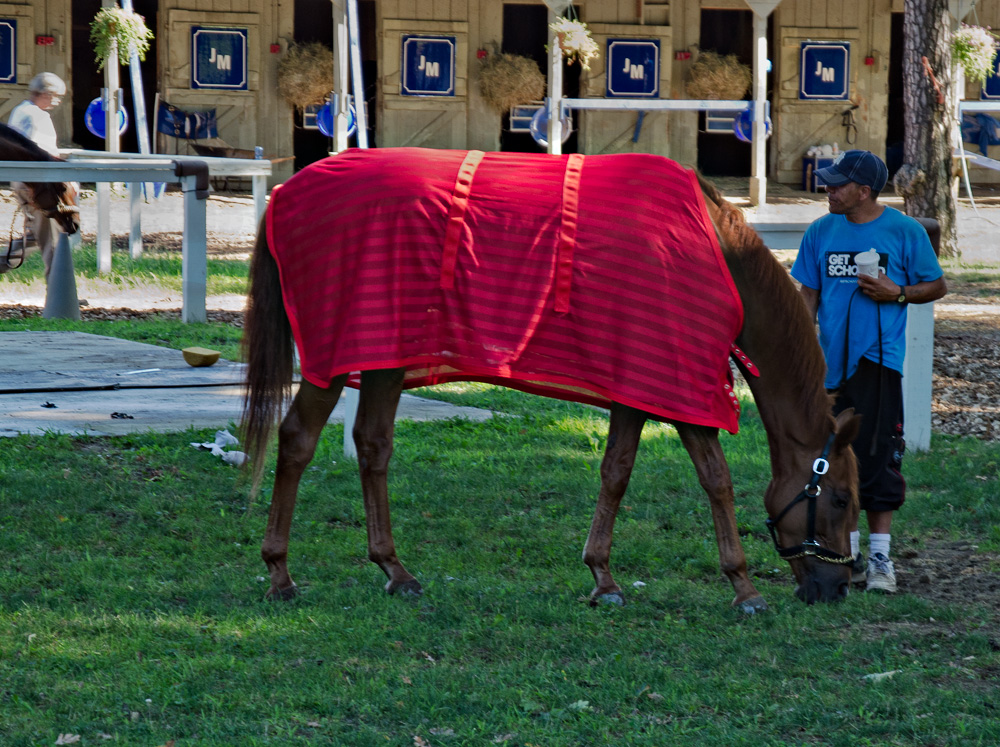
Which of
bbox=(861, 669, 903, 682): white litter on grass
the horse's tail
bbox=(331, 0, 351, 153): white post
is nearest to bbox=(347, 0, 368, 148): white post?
bbox=(331, 0, 351, 153): white post

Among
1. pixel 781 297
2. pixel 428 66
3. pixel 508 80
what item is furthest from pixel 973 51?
pixel 781 297

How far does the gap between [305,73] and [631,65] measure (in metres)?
5.49

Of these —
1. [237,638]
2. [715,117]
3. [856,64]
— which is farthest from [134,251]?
[856,64]

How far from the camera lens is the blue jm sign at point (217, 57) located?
18609mm

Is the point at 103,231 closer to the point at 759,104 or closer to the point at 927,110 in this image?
the point at 927,110

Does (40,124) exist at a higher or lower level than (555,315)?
higher

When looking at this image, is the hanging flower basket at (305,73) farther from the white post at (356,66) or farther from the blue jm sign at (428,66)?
the white post at (356,66)

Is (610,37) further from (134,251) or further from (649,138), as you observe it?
(134,251)

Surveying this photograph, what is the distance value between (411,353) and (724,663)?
1434mm

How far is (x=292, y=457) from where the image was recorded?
160 inches

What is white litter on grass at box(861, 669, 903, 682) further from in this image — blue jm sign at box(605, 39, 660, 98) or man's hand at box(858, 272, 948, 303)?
blue jm sign at box(605, 39, 660, 98)

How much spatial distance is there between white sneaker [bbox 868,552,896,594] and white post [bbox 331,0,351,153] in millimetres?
10918

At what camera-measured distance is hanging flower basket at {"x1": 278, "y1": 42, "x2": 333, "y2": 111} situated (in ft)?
61.1

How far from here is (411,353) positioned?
3898 mm
